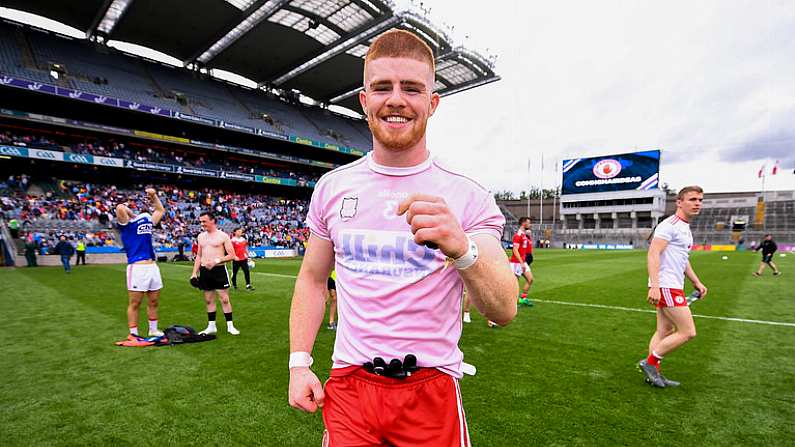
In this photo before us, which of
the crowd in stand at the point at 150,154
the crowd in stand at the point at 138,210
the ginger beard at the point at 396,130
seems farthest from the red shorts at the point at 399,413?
the crowd in stand at the point at 150,154

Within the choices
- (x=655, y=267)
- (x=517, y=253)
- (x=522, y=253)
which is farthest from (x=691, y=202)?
(x=522, y=253)

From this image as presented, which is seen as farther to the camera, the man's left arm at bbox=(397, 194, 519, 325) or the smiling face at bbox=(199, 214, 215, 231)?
the smiling face at bbox=(199, 214, 215, 231)

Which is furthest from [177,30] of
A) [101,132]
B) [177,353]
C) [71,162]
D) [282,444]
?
[282,444]

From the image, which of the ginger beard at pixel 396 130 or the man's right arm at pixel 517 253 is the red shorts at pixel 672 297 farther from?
the man's right arm at pixel 517 253

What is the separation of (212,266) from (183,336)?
4.53ft

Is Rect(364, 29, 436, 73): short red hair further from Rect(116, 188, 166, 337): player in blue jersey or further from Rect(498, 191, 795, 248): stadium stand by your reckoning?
Rect(498, 191, 795, 248): stadium stand

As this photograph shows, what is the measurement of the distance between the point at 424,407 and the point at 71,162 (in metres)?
38.9

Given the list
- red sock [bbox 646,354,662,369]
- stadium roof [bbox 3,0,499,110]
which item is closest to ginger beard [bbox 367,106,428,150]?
red sock [bbox 646,354,662,369]

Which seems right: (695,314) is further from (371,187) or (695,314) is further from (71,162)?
(71,162)

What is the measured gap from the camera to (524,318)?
8.82m

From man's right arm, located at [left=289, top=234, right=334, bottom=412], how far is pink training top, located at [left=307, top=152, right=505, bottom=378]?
13 centimetres

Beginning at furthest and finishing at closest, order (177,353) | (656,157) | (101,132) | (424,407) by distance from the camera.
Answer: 1. (656,157)
2. (101,132)
3. (177,353)
4. (424,407)

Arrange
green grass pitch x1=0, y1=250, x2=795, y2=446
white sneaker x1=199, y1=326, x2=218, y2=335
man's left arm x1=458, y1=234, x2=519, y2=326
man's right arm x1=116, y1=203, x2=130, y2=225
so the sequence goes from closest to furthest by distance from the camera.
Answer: man's left arm x1=458, y1=234, x2=519, y2=326
green grass pitch x1=0, y1=250, x2=795, y2=446
man's right arm x1=116, y1=203, x2=130, y2=225
white sneaker x1=199, y1=326, x2=218, y2=335

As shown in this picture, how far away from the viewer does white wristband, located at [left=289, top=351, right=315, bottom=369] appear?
5.44 ft
